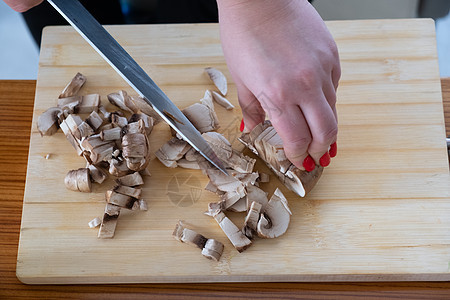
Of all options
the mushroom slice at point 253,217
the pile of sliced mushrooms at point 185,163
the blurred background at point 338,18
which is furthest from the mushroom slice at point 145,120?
the blurred background at point 338,18

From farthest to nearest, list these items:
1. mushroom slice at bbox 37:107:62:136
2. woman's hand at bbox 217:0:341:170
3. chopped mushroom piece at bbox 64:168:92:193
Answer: mushroom slice at bbox 37:107:62:136, chopped mushroom piece at bbox 64:168:92:193, woman's hand at bbox 217:0:341:170

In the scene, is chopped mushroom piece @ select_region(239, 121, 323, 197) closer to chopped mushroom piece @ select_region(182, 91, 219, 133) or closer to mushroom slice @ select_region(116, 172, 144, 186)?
chopped mushroom piece @ select_region(182, 91, 219, 133)

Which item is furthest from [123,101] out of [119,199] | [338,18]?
[338,18]

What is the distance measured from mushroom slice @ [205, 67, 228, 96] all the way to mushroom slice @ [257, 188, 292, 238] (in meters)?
0.41

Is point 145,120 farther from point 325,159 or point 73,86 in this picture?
point 325,159

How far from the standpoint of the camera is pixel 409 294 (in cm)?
160

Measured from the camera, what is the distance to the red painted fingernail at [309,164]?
156cm

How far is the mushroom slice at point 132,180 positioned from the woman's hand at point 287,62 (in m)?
0.46

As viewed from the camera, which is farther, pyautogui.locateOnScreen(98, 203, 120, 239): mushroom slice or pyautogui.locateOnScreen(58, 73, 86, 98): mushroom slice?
pyautogui.locateOnScreen(58, 73, 86, 98): mushroom slice

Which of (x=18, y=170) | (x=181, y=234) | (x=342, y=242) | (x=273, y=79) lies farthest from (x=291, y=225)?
(x=18, y=170)

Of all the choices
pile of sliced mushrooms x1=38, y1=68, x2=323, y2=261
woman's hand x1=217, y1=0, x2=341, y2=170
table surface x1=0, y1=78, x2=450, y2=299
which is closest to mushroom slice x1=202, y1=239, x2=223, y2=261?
pile of sliced mushrooms x1=38, y1=68, x2=323, y2=261

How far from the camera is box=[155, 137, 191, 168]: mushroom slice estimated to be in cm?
171

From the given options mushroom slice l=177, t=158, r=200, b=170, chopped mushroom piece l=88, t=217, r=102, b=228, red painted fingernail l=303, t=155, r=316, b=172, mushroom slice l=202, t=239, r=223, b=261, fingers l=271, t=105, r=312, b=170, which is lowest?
mushroom slice l=202, t=239, r=223, b=261

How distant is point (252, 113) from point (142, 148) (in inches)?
14.0
